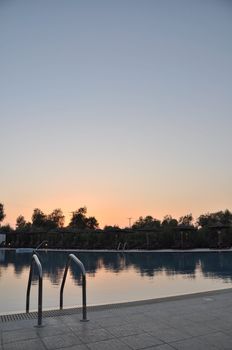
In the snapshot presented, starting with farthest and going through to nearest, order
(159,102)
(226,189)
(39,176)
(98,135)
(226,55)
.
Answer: (226,189) → (39,176) → (98,135) → (159,102) → (226,55)

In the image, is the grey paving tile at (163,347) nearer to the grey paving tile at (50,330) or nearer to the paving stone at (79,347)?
the paving stone at (79,347)

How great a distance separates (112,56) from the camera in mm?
12289

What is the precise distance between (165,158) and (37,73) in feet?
30.6

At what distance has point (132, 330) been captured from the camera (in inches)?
148

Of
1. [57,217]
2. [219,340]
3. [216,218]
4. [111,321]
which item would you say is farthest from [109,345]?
[57,217]

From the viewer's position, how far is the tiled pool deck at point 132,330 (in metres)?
3.27

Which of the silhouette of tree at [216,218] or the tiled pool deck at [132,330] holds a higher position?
the silhouette of tree at [216,218]

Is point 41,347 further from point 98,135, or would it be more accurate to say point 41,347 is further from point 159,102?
point 98,135

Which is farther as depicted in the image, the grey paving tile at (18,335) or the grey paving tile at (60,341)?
the grey paving tile at (18,335)

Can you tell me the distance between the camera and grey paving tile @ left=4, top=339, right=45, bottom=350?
3.14m

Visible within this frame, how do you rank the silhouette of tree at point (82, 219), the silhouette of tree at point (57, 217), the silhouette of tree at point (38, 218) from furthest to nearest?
the silhouette of tree at point (57, 217)
the silhouette of tree at point (38, 218)
the silhouette of tree at point (82, 219)

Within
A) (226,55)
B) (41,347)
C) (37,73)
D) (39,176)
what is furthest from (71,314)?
(39,176)

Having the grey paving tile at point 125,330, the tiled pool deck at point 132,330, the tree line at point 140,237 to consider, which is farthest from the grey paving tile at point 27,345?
the tree line at point 140,237

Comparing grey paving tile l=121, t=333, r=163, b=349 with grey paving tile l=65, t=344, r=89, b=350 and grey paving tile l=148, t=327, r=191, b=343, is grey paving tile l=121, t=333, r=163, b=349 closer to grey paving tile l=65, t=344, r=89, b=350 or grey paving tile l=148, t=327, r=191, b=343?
grey paving tile l=148, t=327, r=191, b=343
